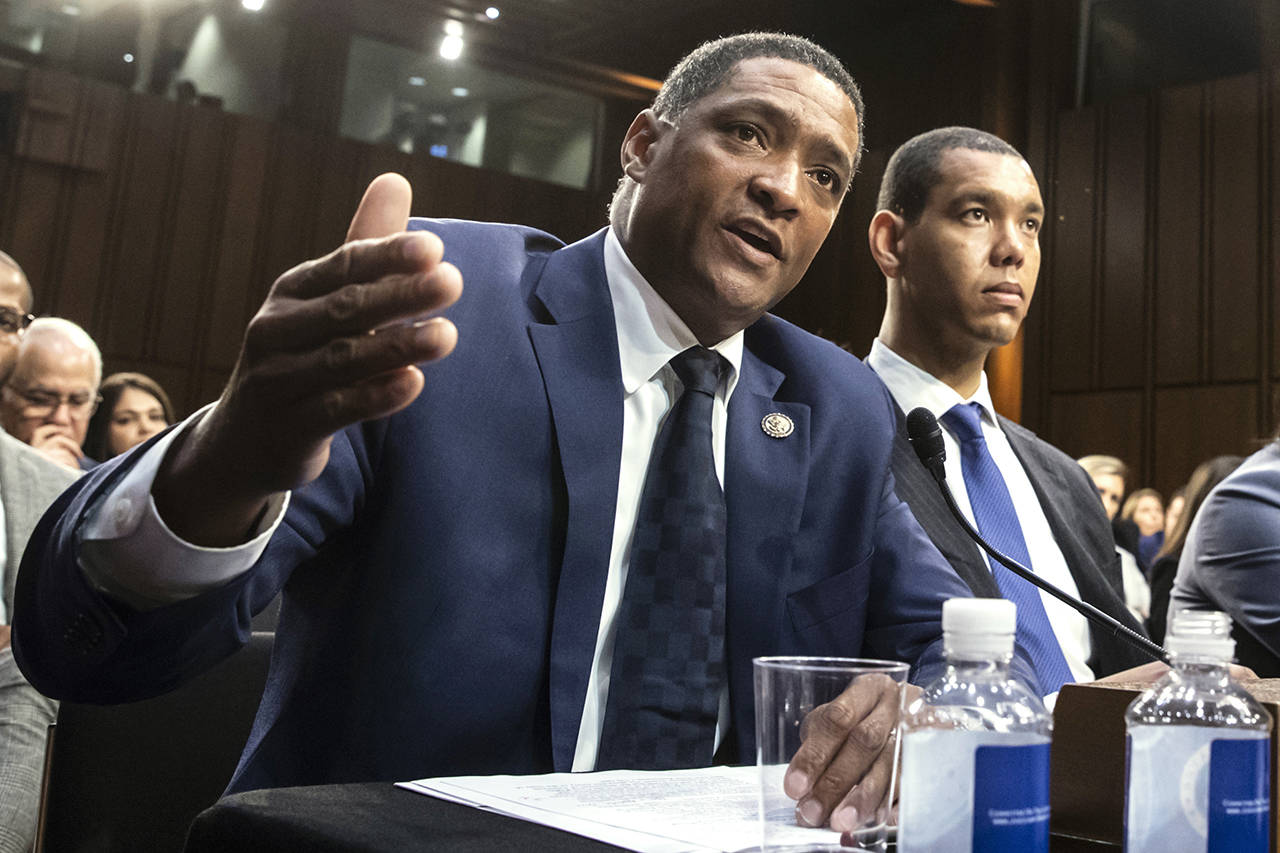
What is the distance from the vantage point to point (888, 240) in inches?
93.0

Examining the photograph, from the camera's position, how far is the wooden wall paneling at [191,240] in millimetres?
8953

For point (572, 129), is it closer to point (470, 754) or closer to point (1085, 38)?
point (1085, 38)

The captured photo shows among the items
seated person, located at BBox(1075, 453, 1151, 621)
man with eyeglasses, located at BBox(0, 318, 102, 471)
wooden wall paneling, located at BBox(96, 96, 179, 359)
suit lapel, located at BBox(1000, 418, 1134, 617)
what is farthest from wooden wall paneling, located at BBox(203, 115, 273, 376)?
suit lapel, located at BBox(1000, 418, 1134, 617)

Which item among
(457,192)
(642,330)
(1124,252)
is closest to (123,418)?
(642,330)

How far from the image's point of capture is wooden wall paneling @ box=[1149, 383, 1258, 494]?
7875 millimetres

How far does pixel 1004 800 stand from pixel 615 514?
25.9 inches

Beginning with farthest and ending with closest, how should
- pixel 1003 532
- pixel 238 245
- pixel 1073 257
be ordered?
pixel 238 245
pixel 1073 257
pixel 1003 532

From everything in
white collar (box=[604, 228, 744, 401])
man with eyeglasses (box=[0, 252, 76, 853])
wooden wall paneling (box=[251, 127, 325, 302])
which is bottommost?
man with eyeglasses (box=[0, 252, 76, 853])

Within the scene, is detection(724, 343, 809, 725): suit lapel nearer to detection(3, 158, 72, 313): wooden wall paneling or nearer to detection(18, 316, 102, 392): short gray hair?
detection(18, 316, 102, 392): short gray hair

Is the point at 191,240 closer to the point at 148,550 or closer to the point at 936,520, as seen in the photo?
the point at 936,520

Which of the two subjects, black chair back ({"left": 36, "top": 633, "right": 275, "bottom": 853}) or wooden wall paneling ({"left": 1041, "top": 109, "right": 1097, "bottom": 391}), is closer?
black chair back ({"left": 36, "top": 633, "right": 275, "bottom": 853})

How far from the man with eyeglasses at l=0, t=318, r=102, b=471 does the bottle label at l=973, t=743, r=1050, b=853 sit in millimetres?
3270

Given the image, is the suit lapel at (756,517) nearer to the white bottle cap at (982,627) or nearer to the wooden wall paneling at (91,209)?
the white bottle cap at (982,627)

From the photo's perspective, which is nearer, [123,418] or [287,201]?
[123,418]
